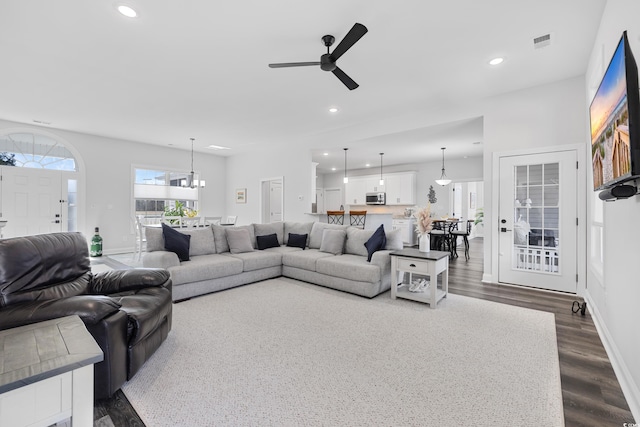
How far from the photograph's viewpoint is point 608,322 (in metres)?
2.41

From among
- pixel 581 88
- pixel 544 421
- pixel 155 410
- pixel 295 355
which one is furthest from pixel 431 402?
pixel 581 88

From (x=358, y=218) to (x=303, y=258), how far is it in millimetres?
3175

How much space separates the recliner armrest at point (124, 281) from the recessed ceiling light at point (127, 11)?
229 cm

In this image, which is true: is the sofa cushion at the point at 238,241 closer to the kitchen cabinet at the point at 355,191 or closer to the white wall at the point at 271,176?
the white wall at the point at 271,176

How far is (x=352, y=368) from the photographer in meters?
2.10

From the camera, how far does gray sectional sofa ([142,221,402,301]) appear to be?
3691mm

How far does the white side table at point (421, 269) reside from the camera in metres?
3.35

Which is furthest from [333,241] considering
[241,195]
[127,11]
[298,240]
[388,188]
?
[388,188]

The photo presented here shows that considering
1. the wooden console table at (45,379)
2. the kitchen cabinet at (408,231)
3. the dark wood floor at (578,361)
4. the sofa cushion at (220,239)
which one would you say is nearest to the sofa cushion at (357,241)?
the dark wood floor at (578,361)

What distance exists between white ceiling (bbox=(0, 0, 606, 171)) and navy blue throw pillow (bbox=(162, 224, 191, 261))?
2.10 metres


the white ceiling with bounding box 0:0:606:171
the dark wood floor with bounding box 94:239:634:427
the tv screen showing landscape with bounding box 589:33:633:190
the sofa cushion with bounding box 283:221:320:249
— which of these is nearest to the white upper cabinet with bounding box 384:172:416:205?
the white ceiling with bounding box 0:0:606:171

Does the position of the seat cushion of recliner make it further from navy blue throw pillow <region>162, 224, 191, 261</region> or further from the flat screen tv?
the flat screen tv

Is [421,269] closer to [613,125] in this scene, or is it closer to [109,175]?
[613,125]

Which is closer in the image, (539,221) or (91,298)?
(91,298)
